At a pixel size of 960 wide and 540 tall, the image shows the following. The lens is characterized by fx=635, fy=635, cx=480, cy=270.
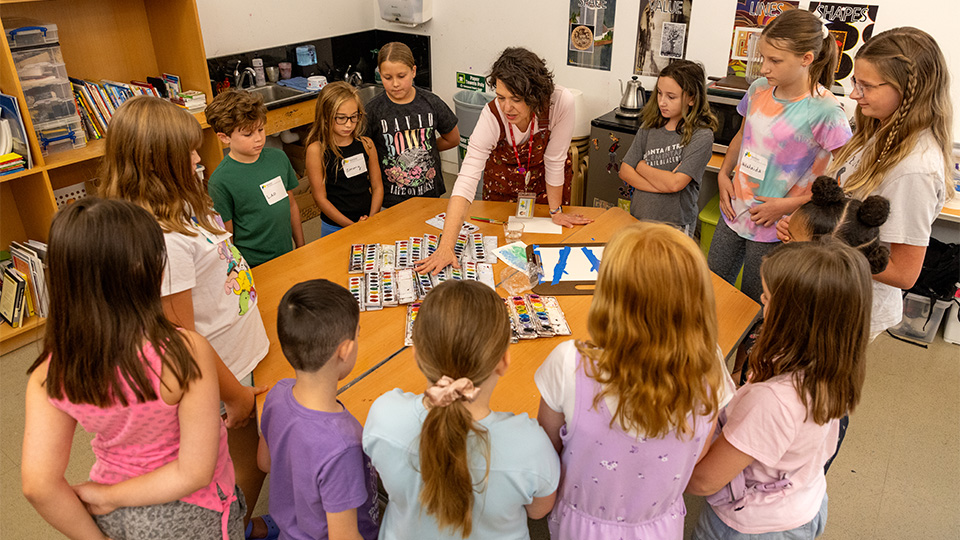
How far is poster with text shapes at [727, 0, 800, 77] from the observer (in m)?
3.54

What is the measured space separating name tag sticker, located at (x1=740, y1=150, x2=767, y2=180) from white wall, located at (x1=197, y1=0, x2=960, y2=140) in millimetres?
1593

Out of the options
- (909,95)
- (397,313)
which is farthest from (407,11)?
(909,95)

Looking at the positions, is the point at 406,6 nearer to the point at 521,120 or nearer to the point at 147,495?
the point at 521,120

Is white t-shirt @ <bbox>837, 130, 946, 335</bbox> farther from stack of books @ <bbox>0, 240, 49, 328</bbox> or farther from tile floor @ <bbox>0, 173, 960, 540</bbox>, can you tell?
stack of books @ <bbox>0, 240, 49, 328</bbox>

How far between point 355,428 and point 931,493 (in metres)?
2.30

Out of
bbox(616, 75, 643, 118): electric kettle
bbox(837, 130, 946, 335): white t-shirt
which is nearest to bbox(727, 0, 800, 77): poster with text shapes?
bbox(616, 75, 643, 118): electric kettle

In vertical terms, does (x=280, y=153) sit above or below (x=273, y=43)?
below

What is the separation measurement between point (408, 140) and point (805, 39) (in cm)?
166

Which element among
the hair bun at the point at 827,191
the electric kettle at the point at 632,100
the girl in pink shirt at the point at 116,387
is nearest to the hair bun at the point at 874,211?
the hair bun at the point at 827,191

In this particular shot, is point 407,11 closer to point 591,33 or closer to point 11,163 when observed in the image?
point 591,33

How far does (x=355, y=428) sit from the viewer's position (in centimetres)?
137

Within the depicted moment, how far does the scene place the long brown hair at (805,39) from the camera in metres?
2.18

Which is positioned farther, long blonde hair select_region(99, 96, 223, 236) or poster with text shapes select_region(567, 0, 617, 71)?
poster with text shapes select_region(567, 0, 617, 71)

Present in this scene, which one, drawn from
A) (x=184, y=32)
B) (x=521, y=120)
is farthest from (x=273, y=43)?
(x=521, y=120)
